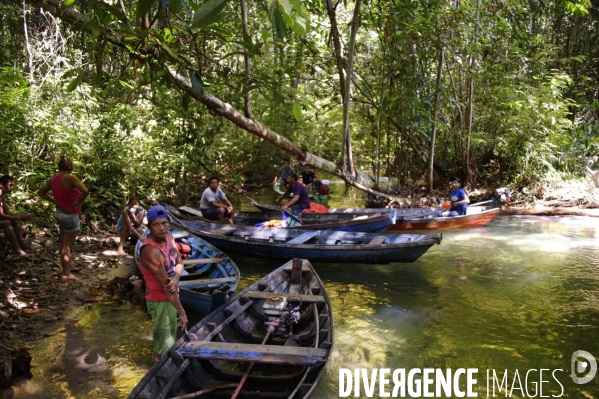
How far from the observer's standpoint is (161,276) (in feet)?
13.1

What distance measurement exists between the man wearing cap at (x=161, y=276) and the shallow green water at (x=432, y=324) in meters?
0.72

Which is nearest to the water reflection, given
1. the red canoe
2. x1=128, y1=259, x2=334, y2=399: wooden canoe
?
x1=128, y1=259, x2=334, y2=399: wooden canoe

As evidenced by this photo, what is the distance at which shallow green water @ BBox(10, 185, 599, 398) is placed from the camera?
15.9 feet

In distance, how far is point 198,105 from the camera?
1308 centimetres

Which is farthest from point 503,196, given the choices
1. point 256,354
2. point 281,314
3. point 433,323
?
point 256,354

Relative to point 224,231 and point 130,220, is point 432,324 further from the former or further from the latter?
point 130,220

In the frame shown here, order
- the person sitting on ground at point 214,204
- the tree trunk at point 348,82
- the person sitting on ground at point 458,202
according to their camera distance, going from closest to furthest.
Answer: the tree trunk at point 348,82
the person sitting on ground at point 214,204
the person sitting on ground at point 458,202

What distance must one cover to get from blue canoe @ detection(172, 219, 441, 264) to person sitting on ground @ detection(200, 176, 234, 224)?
75 centimetres

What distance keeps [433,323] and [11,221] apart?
6.47m

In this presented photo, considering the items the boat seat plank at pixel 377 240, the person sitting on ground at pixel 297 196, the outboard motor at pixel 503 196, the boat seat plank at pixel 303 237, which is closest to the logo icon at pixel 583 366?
the boat seat plank at pixel 377 240

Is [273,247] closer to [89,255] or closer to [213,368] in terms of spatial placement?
[89,255]

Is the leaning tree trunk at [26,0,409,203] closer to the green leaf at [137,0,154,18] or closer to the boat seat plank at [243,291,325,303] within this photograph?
the green leaf at [137,0,154,18]

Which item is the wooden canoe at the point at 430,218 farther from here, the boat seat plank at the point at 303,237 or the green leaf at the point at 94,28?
the green leaf at the point at 94,28

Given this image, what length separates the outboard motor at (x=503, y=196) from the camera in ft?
47.5
